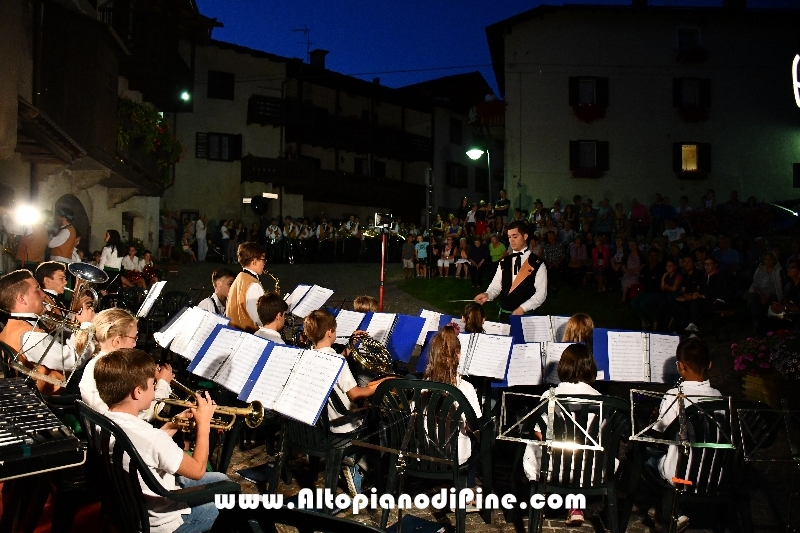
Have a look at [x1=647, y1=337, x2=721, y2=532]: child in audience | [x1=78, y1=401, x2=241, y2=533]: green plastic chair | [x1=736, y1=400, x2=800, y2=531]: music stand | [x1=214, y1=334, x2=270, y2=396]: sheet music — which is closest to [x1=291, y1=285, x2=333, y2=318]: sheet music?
A: [x1=214, y1=334, x2=270, y2=396]: sheet music

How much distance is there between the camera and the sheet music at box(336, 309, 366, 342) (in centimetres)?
776

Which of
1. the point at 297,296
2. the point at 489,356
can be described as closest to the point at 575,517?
the point at 489,356

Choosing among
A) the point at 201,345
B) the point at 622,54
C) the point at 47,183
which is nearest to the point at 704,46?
the point at 622,54

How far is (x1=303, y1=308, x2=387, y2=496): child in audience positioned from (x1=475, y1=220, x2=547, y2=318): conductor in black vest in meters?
2.35

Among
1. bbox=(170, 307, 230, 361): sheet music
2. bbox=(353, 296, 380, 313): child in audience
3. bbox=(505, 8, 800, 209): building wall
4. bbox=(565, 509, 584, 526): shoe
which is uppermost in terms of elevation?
bbox=(505, 8, 800, 209): building wall

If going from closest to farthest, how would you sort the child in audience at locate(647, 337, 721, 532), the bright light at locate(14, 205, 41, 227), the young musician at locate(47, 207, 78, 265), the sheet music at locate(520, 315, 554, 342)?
1. the child in audience at locate(647, 337, 721, 532)
2. the sheet music at locate(520, 315, 554, 342)
3. the bright light at locate(14, 205, 41, 227)
4. the young musician at locate(47, 207, 78, 265)

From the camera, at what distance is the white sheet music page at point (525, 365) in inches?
258

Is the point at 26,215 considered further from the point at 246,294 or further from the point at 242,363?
the point at 242,363

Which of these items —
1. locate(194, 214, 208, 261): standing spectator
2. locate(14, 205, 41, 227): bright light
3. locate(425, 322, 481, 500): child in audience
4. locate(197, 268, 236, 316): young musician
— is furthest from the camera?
locate(194, 214, 208, 261): standing spectator

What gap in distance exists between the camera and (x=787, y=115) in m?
28.8

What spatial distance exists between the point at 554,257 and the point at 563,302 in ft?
6.43

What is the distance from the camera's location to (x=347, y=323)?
7.87 metres

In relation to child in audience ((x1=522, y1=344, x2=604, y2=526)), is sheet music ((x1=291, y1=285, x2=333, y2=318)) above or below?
above

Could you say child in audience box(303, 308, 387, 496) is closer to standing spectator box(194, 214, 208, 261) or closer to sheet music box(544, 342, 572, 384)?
→ sheet music box(544, 342, 572, 384)
